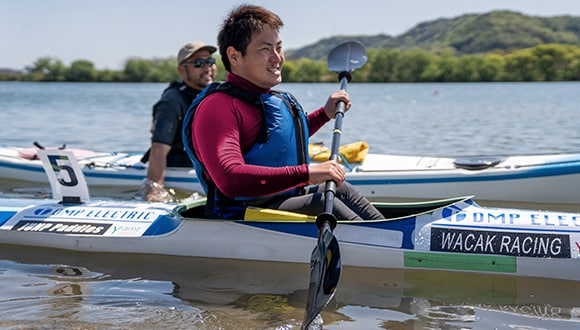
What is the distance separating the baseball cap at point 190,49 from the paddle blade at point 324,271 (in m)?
3.56

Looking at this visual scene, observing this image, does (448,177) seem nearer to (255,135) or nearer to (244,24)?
(255,135)

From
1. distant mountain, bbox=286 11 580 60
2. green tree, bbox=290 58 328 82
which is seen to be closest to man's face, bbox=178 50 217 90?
green tree, bbox=290 58 328 82

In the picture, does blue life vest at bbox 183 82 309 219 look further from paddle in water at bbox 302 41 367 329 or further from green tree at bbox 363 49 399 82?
green tree at bbox 363 49 399 82

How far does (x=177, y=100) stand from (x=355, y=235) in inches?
131

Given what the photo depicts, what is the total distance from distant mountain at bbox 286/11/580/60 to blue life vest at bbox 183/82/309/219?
124 metres

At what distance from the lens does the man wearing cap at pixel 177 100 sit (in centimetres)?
662

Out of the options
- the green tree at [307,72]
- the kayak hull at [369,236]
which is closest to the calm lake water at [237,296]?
the kayak hull at [369,236]

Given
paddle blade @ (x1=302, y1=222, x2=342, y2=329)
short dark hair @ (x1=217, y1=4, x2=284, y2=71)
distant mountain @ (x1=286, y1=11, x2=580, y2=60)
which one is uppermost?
distant mountain @ (x1=286, y1=11, x2=580, y2=60)

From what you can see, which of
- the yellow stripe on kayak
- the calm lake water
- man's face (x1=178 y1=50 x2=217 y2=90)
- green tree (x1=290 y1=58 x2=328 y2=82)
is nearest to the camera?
the calm lake water

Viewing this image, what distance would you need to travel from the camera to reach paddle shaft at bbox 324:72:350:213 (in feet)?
11.6

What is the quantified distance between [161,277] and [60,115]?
20470 mm

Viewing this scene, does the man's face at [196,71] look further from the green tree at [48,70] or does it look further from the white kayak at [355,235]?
the green tree at [48,70]

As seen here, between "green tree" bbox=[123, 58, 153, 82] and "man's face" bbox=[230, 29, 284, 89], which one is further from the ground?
"green tree" bbox=[123, 58, 153, 82]

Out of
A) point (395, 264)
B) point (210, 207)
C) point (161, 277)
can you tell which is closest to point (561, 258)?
point (395, 264)
